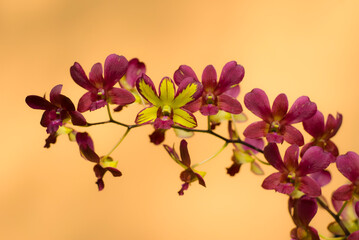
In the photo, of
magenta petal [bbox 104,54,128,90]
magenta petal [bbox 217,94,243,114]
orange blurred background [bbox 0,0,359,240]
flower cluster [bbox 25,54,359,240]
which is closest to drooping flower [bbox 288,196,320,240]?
flower cluster [bbox 25,54,359,240]

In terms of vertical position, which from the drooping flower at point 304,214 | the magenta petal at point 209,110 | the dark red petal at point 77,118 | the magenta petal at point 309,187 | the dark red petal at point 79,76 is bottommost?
the drooping flower at point 304,214

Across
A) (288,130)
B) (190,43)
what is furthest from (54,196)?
(288,130)

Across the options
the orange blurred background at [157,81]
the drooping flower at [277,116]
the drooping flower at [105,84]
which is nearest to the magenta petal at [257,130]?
the drooping flower at [277,116]

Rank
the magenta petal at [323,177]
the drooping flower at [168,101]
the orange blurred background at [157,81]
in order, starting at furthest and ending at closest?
the orange blurred background at [157,81], the magenta petal at [323,177], the drooping flower at [168,101]

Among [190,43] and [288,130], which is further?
[190,43]

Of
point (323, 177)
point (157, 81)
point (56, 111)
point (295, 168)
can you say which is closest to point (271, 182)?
point (295, 168)

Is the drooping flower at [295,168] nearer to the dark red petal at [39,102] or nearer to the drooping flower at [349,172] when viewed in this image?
the drooping flower at [349,172]

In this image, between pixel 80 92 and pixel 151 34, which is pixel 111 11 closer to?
pixel 151 34
